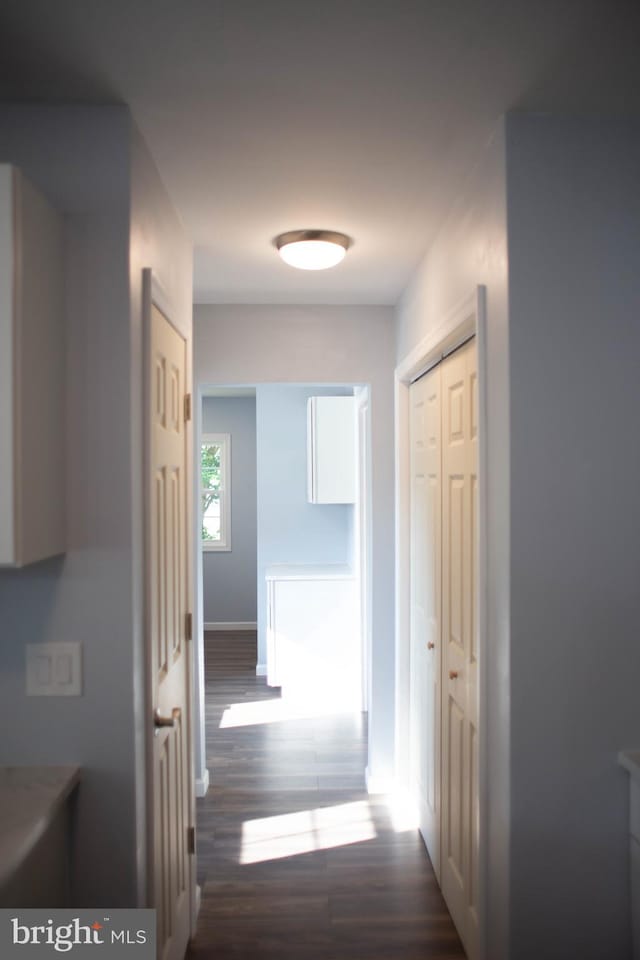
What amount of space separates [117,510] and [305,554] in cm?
448

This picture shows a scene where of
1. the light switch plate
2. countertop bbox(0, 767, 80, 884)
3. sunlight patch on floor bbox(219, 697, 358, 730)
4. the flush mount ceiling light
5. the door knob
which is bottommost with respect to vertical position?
sunlight patch on floor bbox(219, 697, 358, 730)

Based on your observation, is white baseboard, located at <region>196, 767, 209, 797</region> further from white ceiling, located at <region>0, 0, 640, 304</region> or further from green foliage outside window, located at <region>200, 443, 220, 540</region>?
green foliage outside window, located at <region>200, 443, 220, 540</region>

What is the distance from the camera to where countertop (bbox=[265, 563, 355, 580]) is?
5191mm

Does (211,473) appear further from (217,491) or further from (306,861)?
(306,861)

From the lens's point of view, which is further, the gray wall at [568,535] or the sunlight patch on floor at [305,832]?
the sunlight patch on floor at [305,832]

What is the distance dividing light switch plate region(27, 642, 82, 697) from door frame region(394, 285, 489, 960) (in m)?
1.04

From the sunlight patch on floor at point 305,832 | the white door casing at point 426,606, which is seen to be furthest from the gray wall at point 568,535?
the sunlight patch on floor at point 305,832

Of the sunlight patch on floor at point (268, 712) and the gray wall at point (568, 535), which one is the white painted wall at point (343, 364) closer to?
the sunlight patch on floor at point (268, 712)

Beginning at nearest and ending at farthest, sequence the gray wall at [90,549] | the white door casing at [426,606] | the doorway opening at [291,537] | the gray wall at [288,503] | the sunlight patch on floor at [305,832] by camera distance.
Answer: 1. the gray wall at [90,549]
2. the white door casing at [426,606]
3. the sunlight patch on floor at [305,832]
4. the doorway opening at [291,537]
5. the gray wall at [288,503]

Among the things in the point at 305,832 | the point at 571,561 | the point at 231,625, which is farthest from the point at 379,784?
the point at 231,625

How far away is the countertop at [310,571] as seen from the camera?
519 cm

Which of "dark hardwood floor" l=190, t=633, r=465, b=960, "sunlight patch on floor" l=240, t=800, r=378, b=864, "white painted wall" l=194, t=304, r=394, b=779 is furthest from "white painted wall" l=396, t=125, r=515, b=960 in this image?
"white painted wall" l=194, t=304, r=394, b=779

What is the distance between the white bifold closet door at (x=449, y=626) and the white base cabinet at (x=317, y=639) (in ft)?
5.77

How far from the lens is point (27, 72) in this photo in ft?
5.07
